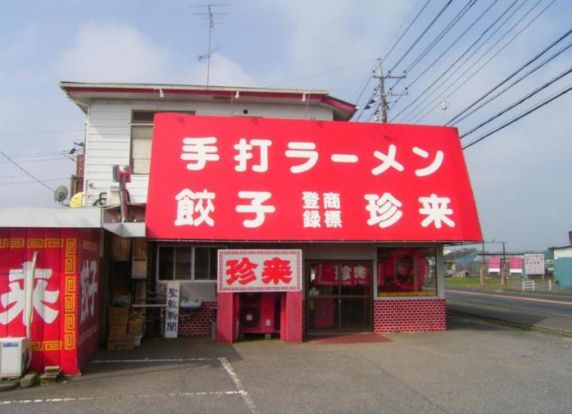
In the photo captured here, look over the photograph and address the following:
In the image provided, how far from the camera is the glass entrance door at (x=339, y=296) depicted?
1572 centimetres

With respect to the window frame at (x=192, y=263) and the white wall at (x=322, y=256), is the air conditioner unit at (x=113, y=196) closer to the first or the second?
the window frame at (x=192, y=263)

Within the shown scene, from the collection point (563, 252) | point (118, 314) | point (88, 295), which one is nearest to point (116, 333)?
point (118, 314)

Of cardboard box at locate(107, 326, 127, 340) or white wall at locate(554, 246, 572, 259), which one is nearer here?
cardboard box at locate(107, 326, 127, 340)

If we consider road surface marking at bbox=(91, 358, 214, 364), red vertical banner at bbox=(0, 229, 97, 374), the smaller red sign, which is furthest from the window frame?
red vertical banner at bbox=(0, 229, 97, 374)

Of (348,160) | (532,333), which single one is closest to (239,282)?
(348,160)

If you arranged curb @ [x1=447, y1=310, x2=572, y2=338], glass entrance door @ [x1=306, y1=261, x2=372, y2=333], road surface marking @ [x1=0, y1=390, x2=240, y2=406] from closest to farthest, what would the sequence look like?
road surface marking @ [x1=0, y1=390, x2=240, y2=406] < glass entrance door @ [x1=306, y1=261, x2=372, y2=333] < curb @ [x1=447, y1=310, x2=572, y2=338]

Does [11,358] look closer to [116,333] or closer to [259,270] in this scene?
[116,333]

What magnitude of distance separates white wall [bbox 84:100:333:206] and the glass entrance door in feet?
18.2

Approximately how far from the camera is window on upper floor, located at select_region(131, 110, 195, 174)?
689 inches

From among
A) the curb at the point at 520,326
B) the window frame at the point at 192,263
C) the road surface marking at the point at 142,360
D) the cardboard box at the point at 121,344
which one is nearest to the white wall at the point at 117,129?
the window frame at the point at 192,263

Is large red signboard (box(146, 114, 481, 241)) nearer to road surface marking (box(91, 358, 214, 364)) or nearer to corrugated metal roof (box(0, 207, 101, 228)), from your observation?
road surface marking (box(91, 358, 214, 364))

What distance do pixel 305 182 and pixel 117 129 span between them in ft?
21.1

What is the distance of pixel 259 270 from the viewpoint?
14109 millimetres

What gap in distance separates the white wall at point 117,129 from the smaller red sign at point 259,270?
4.39 m
